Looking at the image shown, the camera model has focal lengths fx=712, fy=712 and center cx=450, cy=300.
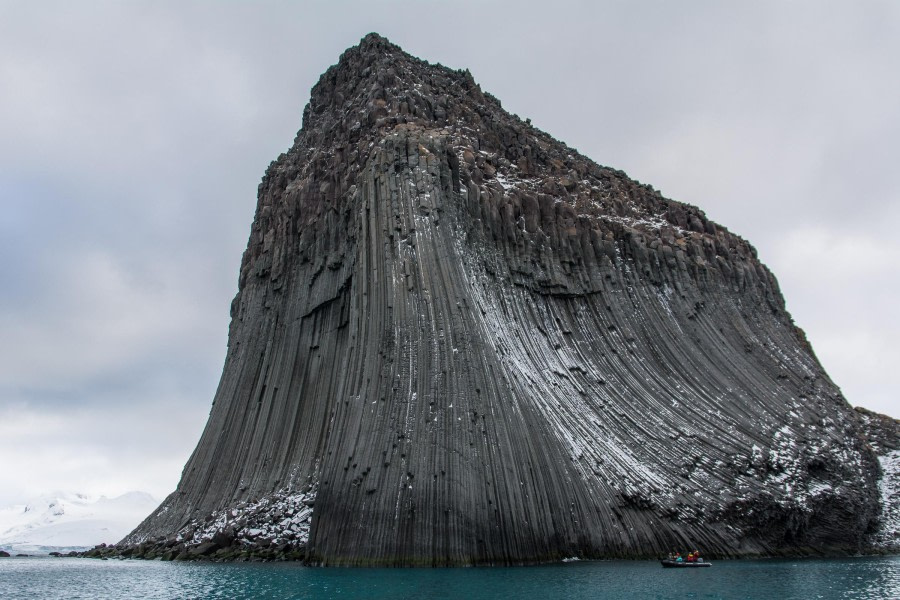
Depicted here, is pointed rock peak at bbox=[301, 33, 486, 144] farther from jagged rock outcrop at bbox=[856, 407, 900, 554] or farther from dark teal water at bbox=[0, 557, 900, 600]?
jagged rock outcrop at bbox=[856, 407, 900, 554]

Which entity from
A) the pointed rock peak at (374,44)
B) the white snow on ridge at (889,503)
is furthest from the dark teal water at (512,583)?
the pointed rock peak at (374,44)

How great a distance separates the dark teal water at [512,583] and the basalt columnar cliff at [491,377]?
7.42 ft

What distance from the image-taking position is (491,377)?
33188 millimetres

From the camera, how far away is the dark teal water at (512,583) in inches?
855

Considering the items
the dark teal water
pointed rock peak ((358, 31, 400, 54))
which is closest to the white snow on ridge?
the dark teal water

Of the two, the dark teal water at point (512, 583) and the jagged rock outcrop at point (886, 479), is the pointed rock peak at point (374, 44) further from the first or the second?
the jagged rock outcrop at point (886, 479)

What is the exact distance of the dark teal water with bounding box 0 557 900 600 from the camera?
21719 mm

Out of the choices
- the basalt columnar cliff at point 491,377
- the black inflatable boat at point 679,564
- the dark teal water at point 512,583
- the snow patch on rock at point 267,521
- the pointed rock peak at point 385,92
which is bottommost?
the dark teal water at point 512,583

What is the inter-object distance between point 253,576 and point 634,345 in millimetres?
25026

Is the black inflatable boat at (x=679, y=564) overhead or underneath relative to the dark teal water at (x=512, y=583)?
overhead

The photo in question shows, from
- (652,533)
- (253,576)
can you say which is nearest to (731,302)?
(652,533)

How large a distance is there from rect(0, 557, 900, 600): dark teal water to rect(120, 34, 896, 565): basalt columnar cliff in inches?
89.1

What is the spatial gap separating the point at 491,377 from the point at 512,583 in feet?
36.6

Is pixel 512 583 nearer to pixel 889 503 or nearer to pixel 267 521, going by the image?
pixel 267 521
